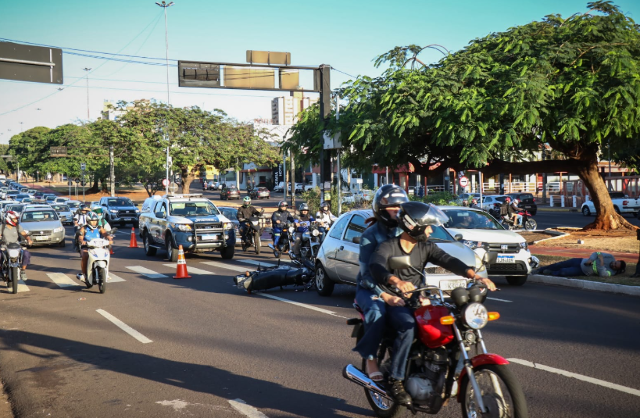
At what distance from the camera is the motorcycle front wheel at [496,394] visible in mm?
3922

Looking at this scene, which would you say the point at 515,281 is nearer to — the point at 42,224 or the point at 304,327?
the point at 304,327

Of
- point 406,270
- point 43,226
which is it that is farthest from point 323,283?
point 43,226

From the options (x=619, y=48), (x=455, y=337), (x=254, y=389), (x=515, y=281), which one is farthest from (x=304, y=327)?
(x=619, y=48)

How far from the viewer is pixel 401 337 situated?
446 centimetres

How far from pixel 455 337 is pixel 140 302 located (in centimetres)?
876

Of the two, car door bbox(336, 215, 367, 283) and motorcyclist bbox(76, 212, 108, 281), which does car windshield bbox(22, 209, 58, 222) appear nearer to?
motorcyclist bbox(76, 212, 108, 281)

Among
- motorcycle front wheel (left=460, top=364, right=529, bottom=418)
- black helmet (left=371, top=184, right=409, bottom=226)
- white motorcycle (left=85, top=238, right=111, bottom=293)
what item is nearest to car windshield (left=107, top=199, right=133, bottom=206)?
white motorcycle (left=85, top=238, right=111, bottom=293)

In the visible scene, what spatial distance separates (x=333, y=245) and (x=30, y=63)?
409 inches

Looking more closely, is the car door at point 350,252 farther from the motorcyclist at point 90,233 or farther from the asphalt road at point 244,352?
the motorcyclist at point 90,233

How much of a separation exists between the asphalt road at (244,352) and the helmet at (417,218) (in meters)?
1.75

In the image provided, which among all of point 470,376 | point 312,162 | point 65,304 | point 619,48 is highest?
point 619,48

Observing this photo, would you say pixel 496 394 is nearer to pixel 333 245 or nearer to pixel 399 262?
pixel 399 262

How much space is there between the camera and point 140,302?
11.8 meters

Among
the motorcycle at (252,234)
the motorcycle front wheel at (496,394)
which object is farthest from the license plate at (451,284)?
the motorcycle at (252,234)
